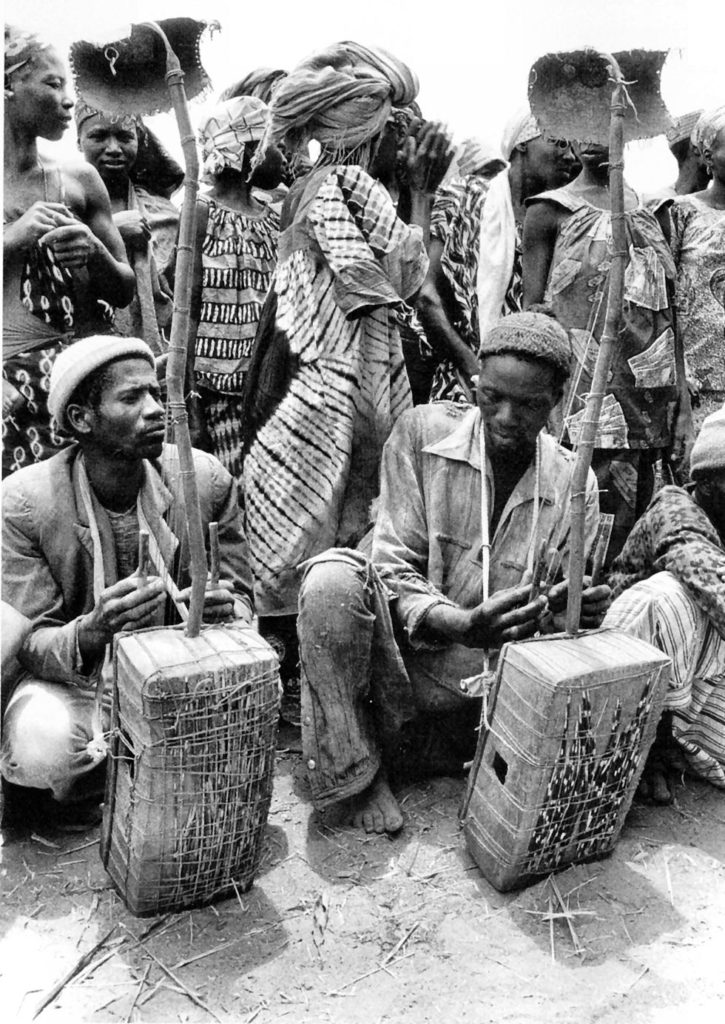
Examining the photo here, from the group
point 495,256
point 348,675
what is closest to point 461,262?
point 495,256

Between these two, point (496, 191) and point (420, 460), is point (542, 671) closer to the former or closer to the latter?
point (420, 460)

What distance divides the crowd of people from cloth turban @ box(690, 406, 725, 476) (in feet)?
0.04

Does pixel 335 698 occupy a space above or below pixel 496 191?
below

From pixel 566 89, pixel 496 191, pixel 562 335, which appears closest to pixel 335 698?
pixel 562 335

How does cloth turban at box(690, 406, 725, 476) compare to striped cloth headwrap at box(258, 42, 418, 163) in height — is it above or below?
below

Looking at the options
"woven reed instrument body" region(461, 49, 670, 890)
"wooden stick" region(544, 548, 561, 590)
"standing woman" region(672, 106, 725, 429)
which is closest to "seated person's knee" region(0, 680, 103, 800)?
"woven reed instrument body" region(461, 49, 670, 890)

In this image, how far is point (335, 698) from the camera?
2846 millimetres

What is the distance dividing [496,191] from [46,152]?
2.07m

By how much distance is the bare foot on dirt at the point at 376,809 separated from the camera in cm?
287

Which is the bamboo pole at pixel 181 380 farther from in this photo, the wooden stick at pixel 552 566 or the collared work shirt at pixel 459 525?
the wooden stick at pixel 552 566

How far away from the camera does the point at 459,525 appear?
10.1ft

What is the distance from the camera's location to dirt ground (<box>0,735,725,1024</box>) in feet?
7.29

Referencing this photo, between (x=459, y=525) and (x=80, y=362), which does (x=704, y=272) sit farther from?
(x=80, y=362)

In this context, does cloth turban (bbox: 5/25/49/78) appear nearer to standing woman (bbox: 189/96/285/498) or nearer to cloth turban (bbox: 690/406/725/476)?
standing woman (bbox: 189/96/285/498)
